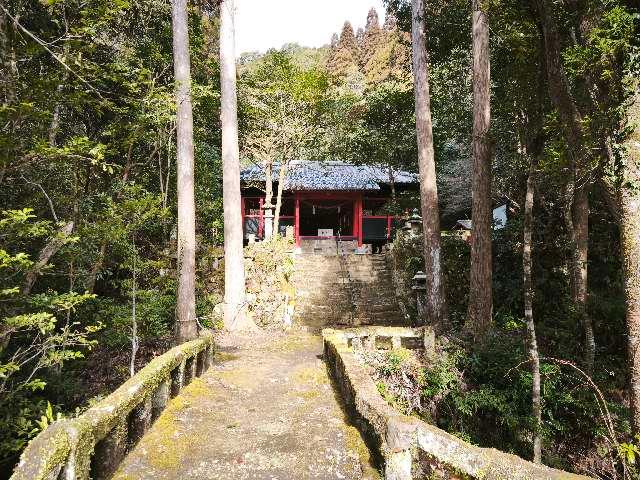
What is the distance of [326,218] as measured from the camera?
77.9 ft

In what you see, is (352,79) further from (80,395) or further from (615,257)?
(80,395)

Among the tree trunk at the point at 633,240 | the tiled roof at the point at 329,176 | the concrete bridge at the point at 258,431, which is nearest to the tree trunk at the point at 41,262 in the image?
the concrete bridge at the point at 258,431

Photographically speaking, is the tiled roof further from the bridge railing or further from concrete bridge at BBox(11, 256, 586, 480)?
the bridge railing

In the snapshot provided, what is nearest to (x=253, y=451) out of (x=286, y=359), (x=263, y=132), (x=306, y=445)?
(x=306, y=445)

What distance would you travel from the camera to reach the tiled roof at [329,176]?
18.5m

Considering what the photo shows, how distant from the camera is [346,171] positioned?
20.9m

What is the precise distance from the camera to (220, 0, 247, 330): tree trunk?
1050 cm

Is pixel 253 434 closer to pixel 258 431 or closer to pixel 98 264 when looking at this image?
pixel 258 431

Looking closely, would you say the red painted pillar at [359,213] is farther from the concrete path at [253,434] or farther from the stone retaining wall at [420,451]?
the stone retaining wall at [420,451]

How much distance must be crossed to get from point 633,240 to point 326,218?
19.3 meters

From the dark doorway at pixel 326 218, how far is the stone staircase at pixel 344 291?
6.89 meters

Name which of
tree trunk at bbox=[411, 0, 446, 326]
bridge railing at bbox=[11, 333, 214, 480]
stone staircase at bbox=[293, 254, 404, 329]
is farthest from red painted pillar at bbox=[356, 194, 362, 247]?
bridge railing at bbox=[11, 333, 214, 480]

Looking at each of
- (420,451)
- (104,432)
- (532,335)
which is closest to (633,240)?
(532,335)

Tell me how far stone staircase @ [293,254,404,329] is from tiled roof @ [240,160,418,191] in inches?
176
